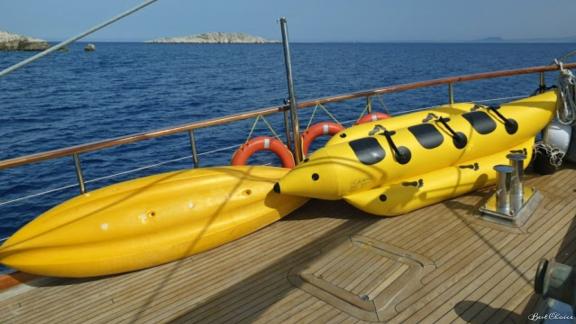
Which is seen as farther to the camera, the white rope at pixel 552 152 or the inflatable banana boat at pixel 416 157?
the white rope at pixel 552 152

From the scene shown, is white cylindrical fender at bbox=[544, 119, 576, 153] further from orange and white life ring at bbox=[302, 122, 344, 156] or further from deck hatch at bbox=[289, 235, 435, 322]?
deck hatch at bbox=[289, 235, 435, 322]

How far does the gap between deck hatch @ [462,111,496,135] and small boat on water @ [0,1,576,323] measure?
2cm

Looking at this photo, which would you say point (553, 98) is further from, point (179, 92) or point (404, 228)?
point (179, 92)

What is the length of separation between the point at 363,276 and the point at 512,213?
1.62 m

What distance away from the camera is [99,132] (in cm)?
1552

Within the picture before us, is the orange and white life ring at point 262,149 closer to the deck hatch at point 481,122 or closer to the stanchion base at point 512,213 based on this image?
the deck hatch at point 481,122

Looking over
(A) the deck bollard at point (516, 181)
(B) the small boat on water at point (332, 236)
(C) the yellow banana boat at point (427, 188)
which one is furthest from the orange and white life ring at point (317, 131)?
(A) the deck bollard at point (516, 181)

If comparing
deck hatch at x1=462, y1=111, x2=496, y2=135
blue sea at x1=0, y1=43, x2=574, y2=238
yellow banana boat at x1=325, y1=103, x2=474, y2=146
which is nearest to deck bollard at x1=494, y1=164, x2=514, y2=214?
deck hatch at x1=462, y1=111, x2=496, y2=135

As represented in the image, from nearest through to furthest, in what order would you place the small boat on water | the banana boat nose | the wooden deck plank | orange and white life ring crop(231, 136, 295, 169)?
1. the wooden deck plank
2. the small boat on water
3. the banana boat nose
4. orange and white life ring crop(231, 136, 295, 169)

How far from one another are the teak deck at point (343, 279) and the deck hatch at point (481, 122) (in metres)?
0.93

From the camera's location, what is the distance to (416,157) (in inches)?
162

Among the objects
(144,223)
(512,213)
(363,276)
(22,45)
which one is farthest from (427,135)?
(22,45)

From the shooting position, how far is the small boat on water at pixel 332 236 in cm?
291

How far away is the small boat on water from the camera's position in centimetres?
291
